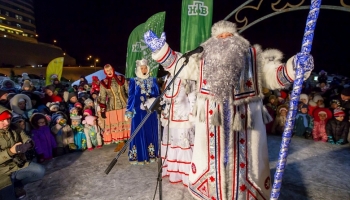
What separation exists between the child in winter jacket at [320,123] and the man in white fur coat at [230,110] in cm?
453

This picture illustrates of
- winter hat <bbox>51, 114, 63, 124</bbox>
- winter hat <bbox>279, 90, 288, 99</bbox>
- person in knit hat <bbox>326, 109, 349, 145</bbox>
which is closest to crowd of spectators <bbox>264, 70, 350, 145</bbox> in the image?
person in knit hat <bbox>326, 109, 349, 145</bbox>

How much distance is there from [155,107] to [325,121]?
18.2 ft

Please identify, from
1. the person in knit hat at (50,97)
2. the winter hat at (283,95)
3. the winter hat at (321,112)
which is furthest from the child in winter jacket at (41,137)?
the winter hat at (283,95)

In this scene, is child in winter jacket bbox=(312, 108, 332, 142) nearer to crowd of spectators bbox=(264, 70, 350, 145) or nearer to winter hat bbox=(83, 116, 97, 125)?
crowd of spectators bbox=(264, 70, 350, 145)

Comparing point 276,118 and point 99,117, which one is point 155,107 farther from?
point 276,118

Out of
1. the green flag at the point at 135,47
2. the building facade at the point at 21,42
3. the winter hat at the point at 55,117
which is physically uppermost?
the building facade at the point at 21,42

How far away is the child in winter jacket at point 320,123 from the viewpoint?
5.75 m

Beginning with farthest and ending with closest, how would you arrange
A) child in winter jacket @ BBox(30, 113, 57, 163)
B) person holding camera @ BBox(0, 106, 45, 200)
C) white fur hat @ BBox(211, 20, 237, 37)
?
child in winter jacket @ BBox(30, 113, 57, 163), person holding camera @ BBox(0, 106, 45, 200), white fur hat @ BBox(211, 20, 237, 37)

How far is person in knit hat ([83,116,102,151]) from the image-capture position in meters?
5.32

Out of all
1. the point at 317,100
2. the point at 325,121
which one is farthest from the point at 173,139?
the point at 317,100

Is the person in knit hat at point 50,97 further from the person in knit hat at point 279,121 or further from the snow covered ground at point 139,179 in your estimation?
the person in knit hat at point 279,121

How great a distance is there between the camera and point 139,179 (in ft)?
12.1

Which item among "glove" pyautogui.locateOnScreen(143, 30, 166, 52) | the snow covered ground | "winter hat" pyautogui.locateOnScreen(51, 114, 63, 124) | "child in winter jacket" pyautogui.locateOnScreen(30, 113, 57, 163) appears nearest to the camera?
"glove" pyautogui.locateOnScreen(143, 30, 166, 52)

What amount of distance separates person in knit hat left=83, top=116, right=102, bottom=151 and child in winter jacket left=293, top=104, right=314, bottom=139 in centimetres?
504
